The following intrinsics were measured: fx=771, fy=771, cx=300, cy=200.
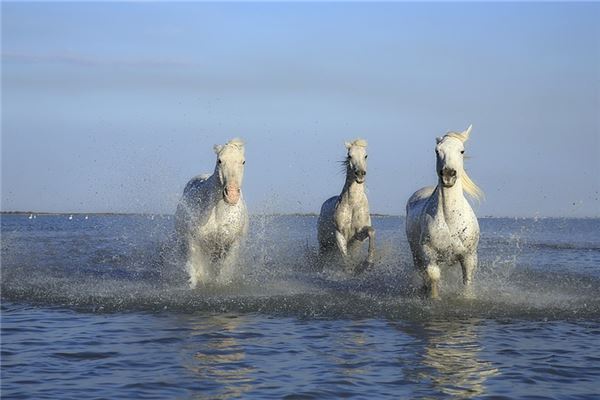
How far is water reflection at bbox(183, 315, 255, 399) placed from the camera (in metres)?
6.17

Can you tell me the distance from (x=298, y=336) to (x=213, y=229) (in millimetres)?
4040

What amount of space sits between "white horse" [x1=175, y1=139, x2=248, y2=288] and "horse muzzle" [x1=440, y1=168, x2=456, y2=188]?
3.06 meters

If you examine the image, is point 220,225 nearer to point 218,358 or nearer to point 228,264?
point 228,264

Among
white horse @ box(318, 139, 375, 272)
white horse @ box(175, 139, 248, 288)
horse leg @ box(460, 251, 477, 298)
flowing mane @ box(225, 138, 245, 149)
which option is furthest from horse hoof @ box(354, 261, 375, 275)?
flowing mane @ box(225, 138, 245, 149)

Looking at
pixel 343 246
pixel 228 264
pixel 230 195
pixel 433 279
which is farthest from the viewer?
pixel 343 246

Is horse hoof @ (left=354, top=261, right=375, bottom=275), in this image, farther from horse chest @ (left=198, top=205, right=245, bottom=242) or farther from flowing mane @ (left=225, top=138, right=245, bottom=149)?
flowing mane @ (left=225, top=138, right=245, bottom=149)

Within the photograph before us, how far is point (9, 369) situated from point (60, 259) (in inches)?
482

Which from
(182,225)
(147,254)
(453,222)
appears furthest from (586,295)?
(147,254)

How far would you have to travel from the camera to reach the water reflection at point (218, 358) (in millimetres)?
6168

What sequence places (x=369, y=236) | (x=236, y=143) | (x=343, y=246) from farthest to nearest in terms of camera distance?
(x=343, y=246) < (x=369, y=236) < (x=236, y=143)

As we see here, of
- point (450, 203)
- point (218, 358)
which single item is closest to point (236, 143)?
point (450, 203)

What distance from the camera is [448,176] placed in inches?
394

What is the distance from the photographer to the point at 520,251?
24312 mm

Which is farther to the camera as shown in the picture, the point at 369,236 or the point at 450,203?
the point at 369,236
